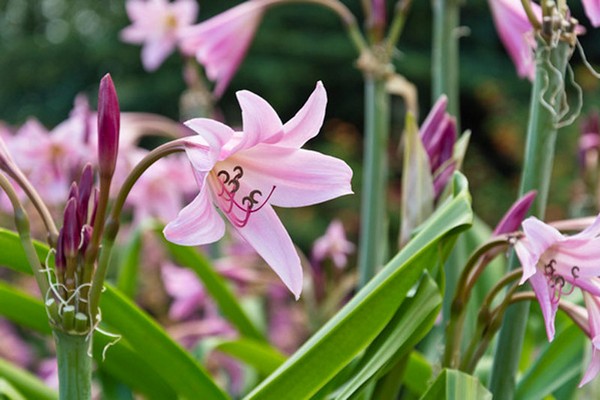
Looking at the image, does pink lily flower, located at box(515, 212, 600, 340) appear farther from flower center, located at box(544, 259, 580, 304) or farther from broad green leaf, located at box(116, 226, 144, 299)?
broad green leaf, located at box(116, 226, 144, 299)

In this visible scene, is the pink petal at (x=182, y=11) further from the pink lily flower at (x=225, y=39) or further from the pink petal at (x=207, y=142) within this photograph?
the pink petal at (x=207, y=142)

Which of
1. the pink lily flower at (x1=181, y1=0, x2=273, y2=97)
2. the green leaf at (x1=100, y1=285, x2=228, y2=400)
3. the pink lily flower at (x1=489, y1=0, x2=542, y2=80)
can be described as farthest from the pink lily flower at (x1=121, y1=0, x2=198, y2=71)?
the green leaf at (x1=100, y1=285, x2=228, y2=400)

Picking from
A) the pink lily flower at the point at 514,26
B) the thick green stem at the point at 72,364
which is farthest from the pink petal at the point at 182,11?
the thick green stem at the point at 72,364

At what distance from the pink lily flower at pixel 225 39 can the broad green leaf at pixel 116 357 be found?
578 mm

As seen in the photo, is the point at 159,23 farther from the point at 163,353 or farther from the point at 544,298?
the point at 544,298

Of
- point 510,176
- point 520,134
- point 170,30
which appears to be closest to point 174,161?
point 170,30

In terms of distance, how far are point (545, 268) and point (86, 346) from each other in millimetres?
399

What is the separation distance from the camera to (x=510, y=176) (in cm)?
682

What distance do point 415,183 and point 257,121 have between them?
380 mm

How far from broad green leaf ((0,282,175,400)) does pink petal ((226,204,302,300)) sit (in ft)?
1.13

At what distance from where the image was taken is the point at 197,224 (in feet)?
2.39

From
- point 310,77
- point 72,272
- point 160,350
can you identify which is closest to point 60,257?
point 72,272

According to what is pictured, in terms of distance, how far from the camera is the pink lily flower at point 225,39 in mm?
1532

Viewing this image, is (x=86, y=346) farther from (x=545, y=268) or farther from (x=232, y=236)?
(x=232, y=236)
